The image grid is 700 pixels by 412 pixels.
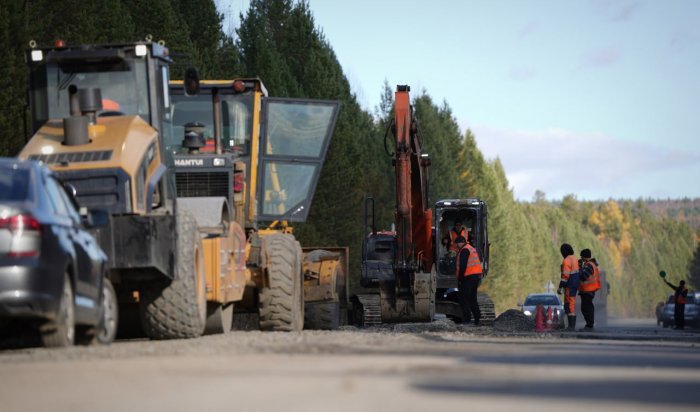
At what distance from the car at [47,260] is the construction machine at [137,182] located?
4.32ft

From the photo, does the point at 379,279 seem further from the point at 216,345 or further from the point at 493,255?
the point at 493,255

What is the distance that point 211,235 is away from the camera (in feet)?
63.4

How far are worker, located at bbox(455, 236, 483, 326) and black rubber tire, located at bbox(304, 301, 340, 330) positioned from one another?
20.3 ft

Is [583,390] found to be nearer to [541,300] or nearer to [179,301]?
[179,301]

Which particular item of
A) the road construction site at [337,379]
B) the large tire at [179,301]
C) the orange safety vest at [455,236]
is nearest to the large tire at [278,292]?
the large tire at [179,301]

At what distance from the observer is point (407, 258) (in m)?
32.4

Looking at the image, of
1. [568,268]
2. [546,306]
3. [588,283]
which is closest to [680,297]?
[546,306]

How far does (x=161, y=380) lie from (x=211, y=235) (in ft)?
30.5

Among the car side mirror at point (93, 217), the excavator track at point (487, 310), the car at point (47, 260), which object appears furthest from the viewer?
the excavator track at point (487, 310)

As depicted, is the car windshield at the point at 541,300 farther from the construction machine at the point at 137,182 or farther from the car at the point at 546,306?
the construction machine at the point at 137,182

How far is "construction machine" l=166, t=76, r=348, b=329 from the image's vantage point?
22.1 meters

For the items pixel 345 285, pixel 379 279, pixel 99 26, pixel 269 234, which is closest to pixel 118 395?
pixel 269 234

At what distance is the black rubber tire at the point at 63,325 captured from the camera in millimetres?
13977

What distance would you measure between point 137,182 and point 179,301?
1.46 meters
